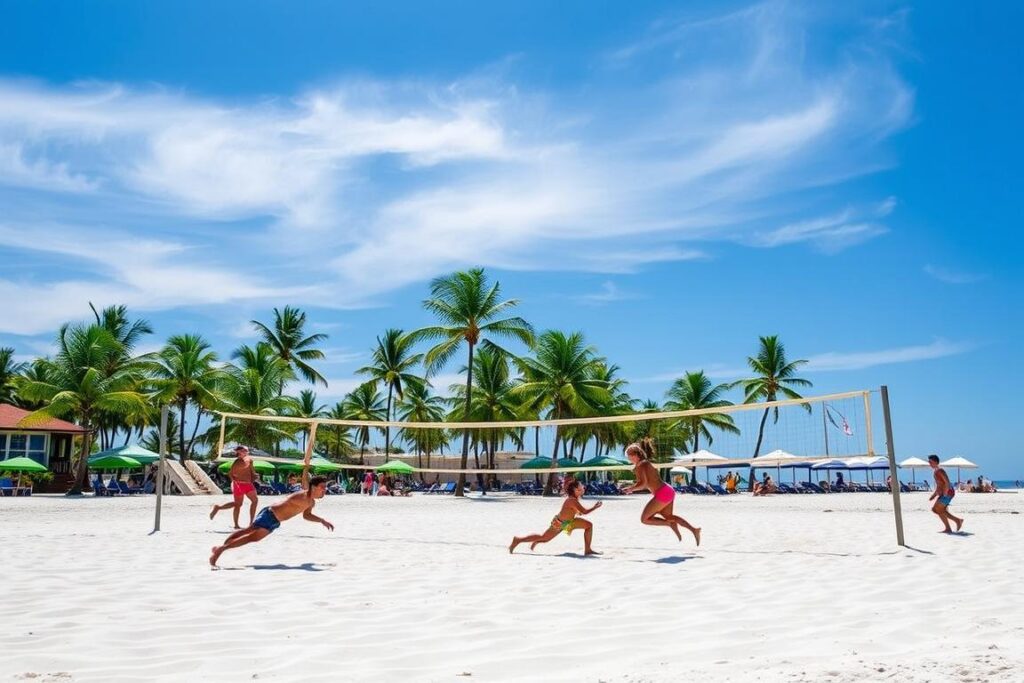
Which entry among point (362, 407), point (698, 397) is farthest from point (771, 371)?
point (362, 407)

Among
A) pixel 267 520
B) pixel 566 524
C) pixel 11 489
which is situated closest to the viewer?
pixel 267 520

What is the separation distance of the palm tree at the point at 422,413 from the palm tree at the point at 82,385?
17967 millimetres

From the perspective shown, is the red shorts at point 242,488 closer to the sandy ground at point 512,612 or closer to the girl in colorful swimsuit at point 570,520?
the sandy ground at point 512,612

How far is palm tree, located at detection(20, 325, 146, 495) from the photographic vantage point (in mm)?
27750

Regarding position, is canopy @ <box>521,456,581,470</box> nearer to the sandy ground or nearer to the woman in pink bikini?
the sandy ground

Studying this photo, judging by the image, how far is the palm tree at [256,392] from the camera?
35.6 m

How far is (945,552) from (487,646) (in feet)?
21.4

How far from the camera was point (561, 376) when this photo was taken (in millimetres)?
33781

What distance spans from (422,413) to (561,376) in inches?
633

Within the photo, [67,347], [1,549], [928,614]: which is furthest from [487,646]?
[67,347]

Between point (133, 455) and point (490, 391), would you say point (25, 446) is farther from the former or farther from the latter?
point (490, 391)

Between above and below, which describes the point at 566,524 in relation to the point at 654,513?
below

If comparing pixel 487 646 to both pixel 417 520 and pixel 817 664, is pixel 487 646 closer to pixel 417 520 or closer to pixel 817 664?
pixel 817 664

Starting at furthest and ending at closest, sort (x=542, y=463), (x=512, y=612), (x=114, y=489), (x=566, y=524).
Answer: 1. (x=542, y=463)
2. (x=114, y=489)
3. (x=566, y=524)
4. (x=512, y=612)
